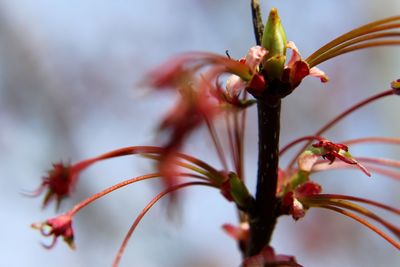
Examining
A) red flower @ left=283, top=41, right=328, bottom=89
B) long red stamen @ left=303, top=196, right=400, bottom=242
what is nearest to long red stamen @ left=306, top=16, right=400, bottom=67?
red flower @ left=283, top=41, right=328, bottom=89

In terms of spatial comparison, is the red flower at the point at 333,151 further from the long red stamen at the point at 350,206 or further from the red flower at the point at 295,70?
the red flower at the point at 295,70

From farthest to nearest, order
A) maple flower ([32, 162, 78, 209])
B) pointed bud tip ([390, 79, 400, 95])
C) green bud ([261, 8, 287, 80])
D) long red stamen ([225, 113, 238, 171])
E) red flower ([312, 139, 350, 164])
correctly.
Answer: long red stamen ([225, 113, 238, 171]) < maple flower ([32, 162, 78, 209]) < pointed bud tip ([390, 79, 400, 95]) < red flower ([312, 139, 350, 164]) < green bud ([261, 8, 287, 80])

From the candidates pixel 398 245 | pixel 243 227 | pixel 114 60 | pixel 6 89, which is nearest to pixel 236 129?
pixel 243 227

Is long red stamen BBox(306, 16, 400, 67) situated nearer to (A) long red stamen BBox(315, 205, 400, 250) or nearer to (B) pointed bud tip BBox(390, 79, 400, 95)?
(B) pointed bud tip BBox(390, 79, 400, 95)

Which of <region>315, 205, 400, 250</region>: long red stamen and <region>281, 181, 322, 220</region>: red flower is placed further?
<region>281, 181, 322, 220</region>: red flower

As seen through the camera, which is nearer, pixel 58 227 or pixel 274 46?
pixel 274 46

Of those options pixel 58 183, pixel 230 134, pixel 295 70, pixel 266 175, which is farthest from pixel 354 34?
pixel 58 183

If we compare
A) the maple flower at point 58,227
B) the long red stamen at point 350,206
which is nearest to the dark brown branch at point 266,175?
the long red stamen at point 350,206

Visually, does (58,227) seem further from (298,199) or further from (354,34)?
(354,34)

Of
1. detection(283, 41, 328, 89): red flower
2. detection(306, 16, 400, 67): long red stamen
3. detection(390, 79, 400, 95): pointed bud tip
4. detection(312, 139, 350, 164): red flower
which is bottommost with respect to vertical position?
detection(312, 139, 350, 164): red flower

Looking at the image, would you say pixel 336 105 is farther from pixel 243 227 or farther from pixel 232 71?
pixel 232 71
